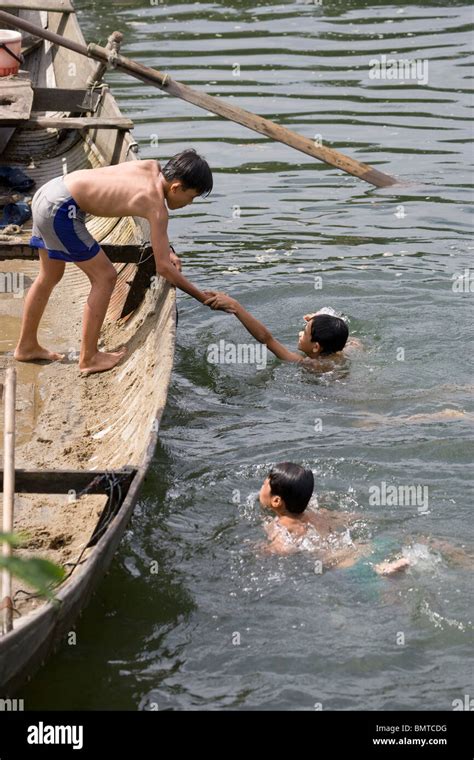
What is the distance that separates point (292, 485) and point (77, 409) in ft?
6.14

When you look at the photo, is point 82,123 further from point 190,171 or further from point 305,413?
point 305,413

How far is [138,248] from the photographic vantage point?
7664 millimetres

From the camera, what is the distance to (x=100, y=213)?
6926mm

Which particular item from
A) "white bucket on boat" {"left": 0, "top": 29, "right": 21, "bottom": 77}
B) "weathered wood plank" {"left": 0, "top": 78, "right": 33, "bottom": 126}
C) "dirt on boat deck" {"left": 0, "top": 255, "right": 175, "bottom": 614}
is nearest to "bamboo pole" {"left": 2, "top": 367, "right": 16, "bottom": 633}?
"dirt on boat deck" {"left": 0, "top": 255, "right": 175, "bottom": 614}

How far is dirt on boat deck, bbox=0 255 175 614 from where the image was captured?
577 cm

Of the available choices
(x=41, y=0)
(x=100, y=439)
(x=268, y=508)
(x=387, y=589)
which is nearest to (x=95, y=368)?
(x=100, y=439)

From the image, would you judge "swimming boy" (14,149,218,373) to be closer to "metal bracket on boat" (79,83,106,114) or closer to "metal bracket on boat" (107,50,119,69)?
"metal bracket on boat" (107,50,119,69)

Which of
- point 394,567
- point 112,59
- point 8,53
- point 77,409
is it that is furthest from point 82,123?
point 394,567

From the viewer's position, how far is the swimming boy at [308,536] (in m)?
5.58

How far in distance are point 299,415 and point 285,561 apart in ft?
5.81

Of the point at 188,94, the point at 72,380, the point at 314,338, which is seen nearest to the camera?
the point at 72,380

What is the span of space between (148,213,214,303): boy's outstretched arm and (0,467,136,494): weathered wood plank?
1835 mm

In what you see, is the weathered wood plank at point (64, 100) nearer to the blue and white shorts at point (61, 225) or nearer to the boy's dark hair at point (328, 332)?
the blue and white shorts at point (61, 225)

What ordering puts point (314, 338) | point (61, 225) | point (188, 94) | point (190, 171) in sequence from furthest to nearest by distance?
1. point (188, 94)
2. point (314, 338)
3. point (61, 225)
4. point (190, 171)
